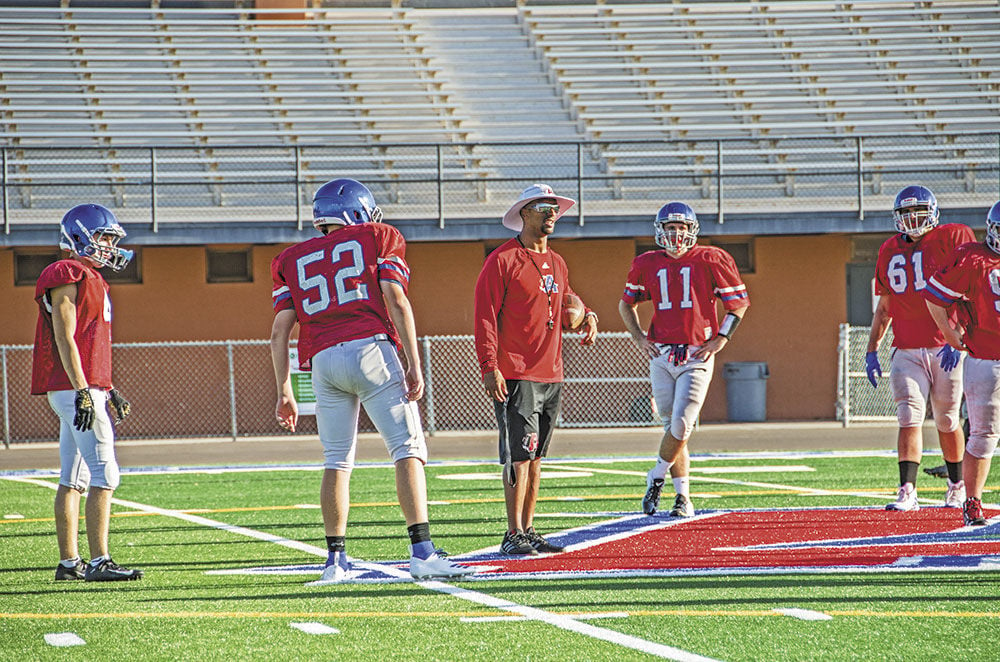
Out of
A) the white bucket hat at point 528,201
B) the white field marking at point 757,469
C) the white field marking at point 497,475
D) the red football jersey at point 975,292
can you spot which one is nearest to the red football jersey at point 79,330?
the white bucket hat at point 528,201

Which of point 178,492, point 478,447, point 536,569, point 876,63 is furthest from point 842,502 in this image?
point 876,63

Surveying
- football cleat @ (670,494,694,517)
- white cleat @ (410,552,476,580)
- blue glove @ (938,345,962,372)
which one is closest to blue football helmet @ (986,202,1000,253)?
blue glove @ (938,345,962,372)

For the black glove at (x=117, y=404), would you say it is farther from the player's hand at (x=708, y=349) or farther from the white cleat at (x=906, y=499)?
the white cleat at (x=906, y=499)

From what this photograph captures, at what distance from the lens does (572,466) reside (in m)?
14.5

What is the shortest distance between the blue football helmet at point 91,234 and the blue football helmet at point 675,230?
407cm

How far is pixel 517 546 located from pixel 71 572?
8.21 feet

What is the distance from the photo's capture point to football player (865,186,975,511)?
379 inches

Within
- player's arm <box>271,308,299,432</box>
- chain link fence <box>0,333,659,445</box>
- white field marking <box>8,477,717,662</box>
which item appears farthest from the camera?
chain link fence <box>0,333,659,445</box>

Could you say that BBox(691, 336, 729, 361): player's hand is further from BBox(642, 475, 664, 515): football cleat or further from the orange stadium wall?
the orange stadium wall

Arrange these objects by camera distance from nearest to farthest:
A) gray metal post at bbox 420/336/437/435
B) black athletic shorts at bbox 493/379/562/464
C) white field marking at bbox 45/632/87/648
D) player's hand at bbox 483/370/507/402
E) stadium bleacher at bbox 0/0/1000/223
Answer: white field marking at bbox 45/632/87/648 → player's hand at bbox 483/370/507/402 → black athletic shorts at bbox 493/379/562/464 → gray metal post at bbox 420/336/437/435 → stadium bleacher at bbox 0/0/1000/223

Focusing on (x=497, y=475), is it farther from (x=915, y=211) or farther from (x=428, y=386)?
(x=428, y=386)

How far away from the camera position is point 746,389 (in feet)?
69.7

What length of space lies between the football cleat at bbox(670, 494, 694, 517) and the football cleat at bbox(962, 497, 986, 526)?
1965 mm

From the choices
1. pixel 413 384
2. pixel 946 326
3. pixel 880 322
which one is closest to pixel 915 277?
pixel 880 322
